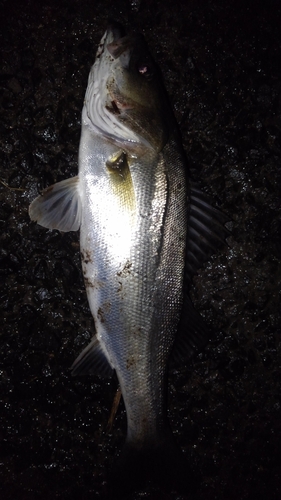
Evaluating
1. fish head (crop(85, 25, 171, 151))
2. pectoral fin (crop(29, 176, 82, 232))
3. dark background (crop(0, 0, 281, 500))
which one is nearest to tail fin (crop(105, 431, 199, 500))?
dark background (crop(0, 0, 281, 500))

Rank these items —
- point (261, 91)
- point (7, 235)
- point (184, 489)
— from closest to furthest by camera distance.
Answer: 1. point (184, 489)
2. point (7, 235)
3. point (261, 91)

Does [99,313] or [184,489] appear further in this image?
[184,489]

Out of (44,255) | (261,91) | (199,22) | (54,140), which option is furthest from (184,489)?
(199,22)

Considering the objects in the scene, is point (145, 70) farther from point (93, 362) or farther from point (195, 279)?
point (93, 362)

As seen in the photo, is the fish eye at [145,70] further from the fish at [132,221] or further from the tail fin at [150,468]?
the tail fin at [150,468]

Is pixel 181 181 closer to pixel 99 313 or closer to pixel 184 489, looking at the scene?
pixel 99 313

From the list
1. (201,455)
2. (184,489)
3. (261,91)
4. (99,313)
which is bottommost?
(184,489)
